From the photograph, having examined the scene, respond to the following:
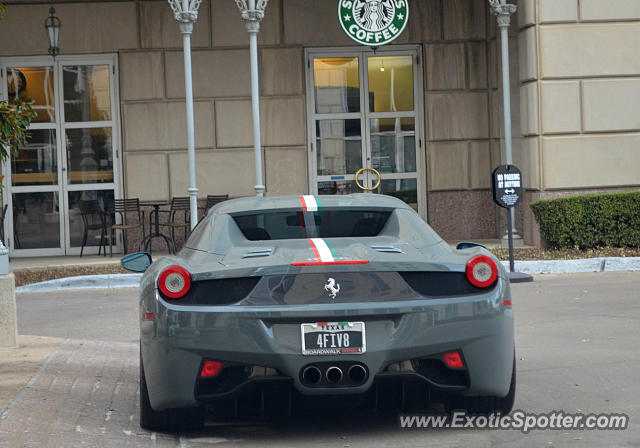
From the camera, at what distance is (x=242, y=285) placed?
564cm

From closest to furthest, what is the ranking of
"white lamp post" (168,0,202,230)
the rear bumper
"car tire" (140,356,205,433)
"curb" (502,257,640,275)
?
the rear bumper < "car tire" (140,356,205,433) < "curb" (502,257,640,275) < "white lamp post" (168,0,202,230)

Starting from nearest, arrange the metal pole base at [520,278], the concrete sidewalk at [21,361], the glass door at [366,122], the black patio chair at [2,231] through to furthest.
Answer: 1. the concrete sidewalk at [21,361]
2. the metal pole base at [520,278]
3. the black patio chair at [2,231]
4. the glass door at [366,122]

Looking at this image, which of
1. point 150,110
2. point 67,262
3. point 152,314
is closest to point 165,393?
point 152,314

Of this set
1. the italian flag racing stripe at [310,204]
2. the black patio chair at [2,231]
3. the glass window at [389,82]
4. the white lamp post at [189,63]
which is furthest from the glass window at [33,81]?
the italian flag racing stripe at [310,204]

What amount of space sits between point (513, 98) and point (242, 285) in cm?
1354

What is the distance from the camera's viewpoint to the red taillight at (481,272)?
226 inches

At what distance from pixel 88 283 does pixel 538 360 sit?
339 inches

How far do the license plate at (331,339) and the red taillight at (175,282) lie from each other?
0.63m

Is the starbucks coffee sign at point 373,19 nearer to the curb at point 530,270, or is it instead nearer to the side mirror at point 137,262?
the curb at point 530,270

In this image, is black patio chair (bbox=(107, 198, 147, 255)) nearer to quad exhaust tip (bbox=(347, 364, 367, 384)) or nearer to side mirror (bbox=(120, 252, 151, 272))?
side mirror (bbox=(120, 252, 151, 272))

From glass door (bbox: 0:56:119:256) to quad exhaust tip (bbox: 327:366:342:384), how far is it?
46.7 feet

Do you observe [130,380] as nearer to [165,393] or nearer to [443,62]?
[165,393]

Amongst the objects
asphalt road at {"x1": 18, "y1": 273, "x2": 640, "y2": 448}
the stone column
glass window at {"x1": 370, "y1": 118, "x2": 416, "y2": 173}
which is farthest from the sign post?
the stone column

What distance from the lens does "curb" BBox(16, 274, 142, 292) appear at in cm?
1545
